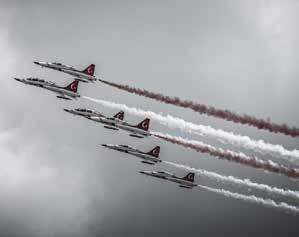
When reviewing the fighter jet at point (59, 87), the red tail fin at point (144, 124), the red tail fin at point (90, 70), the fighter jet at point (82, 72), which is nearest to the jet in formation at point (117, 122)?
the red tail fin at point (144, 124)

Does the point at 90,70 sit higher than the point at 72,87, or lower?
higher

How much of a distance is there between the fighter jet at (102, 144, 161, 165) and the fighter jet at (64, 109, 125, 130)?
8.51m

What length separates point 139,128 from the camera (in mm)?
153000

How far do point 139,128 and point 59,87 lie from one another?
16837 millimetres

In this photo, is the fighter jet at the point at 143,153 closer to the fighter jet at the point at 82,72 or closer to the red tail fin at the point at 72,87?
the red tail fin at the point at 72,87

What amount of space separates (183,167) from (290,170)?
26661 mm

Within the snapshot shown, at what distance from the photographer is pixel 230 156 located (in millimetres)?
128125

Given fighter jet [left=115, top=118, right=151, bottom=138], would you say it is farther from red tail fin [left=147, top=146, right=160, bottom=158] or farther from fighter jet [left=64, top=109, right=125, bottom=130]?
red tail fin [left=147, top=146, right=160, bottom=158]

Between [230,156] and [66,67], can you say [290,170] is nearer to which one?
[230,156]

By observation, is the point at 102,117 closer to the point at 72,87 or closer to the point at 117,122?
the point at 117,122

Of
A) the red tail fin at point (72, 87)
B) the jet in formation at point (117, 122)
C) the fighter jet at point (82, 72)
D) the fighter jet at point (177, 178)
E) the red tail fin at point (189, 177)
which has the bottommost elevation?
the fighter jet at point (177, 178)

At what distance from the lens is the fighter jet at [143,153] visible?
6334 inches

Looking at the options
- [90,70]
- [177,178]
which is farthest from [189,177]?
[90,70]

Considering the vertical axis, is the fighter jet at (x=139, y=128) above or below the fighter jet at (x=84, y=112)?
below
